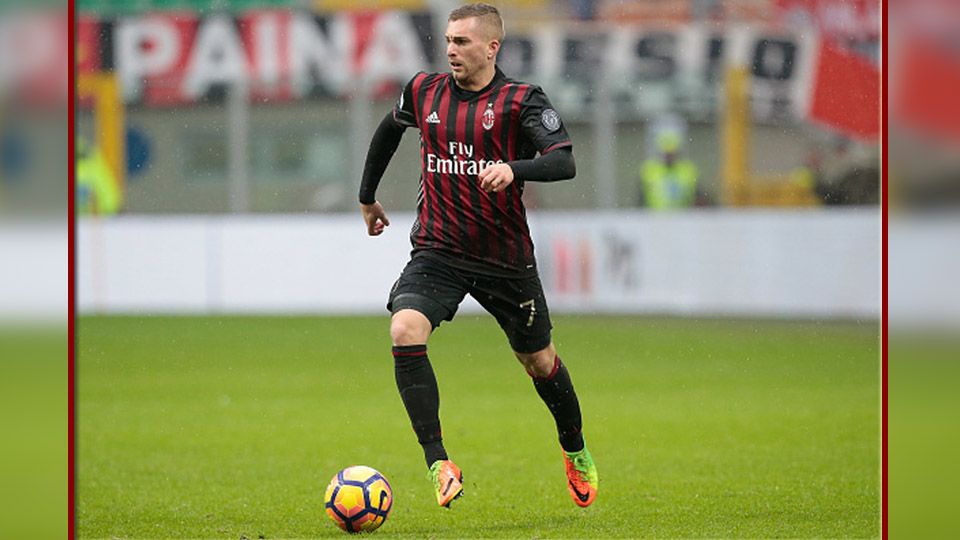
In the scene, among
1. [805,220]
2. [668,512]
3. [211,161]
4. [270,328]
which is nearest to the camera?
[668,512]

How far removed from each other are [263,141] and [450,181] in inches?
463

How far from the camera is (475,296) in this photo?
5.83m

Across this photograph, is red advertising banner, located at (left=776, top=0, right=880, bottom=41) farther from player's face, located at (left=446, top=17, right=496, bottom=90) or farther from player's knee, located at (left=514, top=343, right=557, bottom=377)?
player's face, located at (left=446, top=17, right=496, bottom=90)

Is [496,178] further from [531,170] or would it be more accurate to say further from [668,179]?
[668,179]

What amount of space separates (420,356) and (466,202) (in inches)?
25.2

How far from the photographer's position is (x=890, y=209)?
3959 millimetres

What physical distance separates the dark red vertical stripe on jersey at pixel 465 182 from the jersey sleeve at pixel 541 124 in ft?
0.66

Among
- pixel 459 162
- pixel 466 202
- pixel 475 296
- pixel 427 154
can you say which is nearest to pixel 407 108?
pixel 427 154

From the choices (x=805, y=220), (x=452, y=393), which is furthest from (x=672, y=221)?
(x=452, y=393)

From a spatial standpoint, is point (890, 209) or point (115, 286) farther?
point (115, 286)

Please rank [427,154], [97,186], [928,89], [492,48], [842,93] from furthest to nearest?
[97,186], [842,93], [427,154], [492,48], [928,89]

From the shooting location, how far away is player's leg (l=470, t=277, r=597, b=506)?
583 cm

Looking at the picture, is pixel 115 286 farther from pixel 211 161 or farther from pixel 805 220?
pixel 805 220

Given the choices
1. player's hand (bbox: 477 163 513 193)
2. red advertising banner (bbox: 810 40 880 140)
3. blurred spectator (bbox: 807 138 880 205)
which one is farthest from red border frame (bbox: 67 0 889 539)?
blurred spectator (bbox: 807 138 880 205)
